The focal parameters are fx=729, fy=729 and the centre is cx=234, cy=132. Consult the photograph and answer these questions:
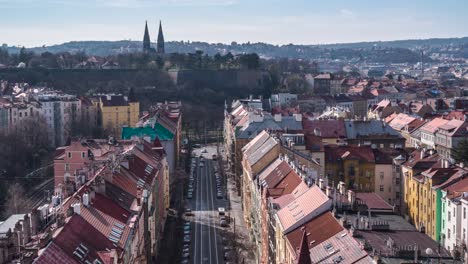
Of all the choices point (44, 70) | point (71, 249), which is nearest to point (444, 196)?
point (71, 249)

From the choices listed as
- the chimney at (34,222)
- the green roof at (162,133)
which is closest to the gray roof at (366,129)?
the green roof at (162,133)

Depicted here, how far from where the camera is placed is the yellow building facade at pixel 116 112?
8500 centimetres

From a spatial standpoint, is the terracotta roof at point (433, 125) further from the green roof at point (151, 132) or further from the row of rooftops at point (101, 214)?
the row of rooftops at point (101, 214)

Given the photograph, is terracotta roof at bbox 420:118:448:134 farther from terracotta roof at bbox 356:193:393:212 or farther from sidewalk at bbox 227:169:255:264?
terracotta roof at bbox 356:193:393:212

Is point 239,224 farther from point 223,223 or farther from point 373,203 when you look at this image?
point 373,203

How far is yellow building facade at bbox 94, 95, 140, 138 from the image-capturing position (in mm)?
85000

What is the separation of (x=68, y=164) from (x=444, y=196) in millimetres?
24408

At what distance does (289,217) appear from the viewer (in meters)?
31.4

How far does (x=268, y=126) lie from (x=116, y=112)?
3320 centimetres

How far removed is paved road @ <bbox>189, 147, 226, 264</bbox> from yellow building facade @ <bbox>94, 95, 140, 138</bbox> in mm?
16856

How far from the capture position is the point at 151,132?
A: 59531 millimetres

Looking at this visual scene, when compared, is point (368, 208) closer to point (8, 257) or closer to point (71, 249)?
point (71, 249)

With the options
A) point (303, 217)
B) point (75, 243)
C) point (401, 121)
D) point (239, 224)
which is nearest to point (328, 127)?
point (239, 224)

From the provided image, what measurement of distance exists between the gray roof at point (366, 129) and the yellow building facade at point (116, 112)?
3344 centimetres
